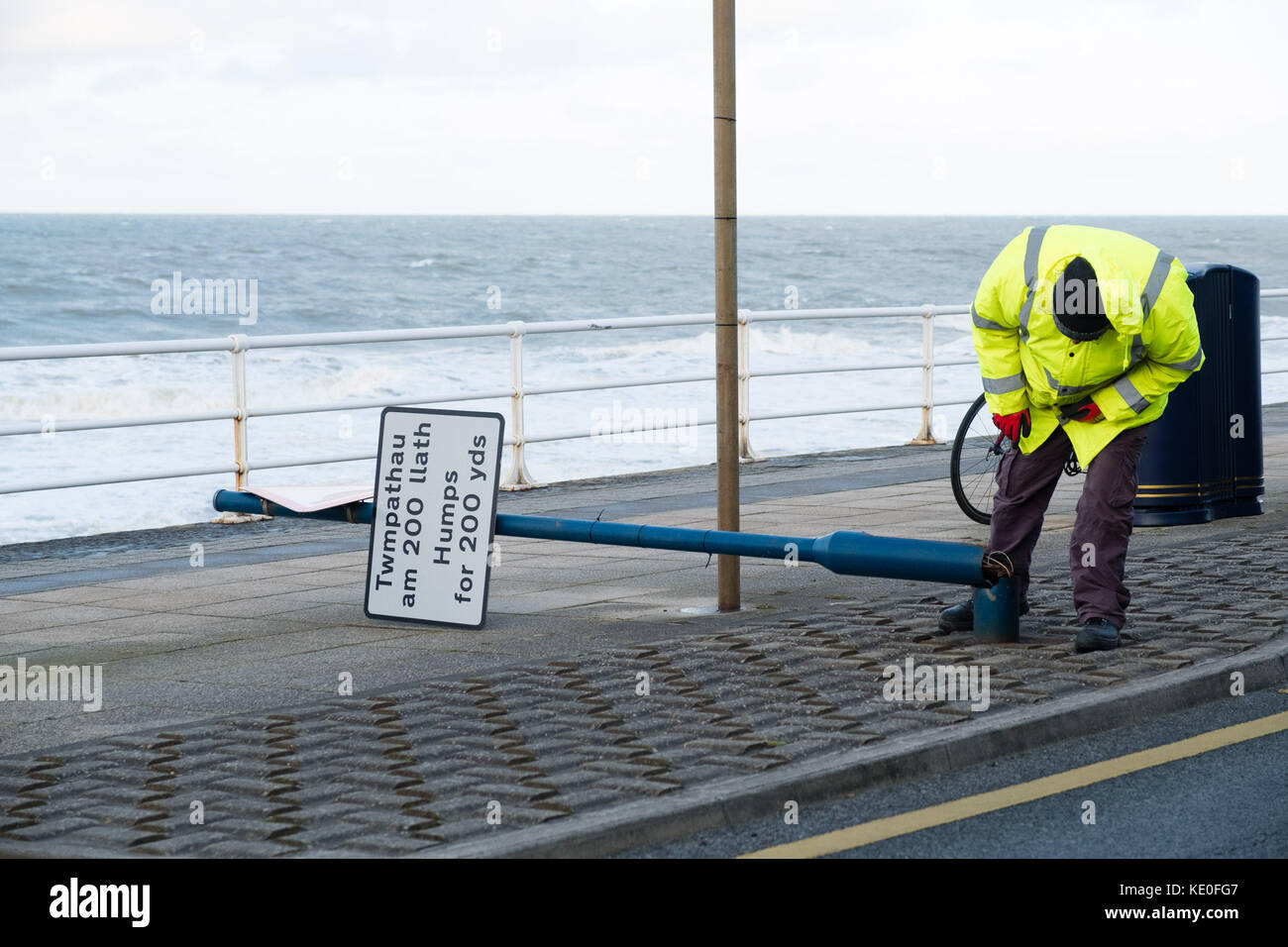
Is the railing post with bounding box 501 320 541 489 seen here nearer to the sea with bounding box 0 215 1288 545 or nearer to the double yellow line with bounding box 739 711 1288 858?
the sea with bounding box 0 215 1288 545

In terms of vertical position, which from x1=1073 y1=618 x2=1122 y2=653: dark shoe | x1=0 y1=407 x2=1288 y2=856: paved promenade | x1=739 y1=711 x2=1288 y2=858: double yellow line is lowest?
x1=739 y1=711 x2=1288 y2=858: double yellow line

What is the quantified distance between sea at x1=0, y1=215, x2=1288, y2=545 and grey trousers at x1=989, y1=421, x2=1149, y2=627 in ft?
18.5

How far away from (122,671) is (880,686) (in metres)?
2.80

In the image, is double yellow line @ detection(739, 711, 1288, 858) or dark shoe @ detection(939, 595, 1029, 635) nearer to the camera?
double yellow line @ detection(739, 711, 1288, 858)

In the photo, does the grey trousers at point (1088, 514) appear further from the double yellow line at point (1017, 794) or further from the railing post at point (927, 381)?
the railing post at point (927, 381)

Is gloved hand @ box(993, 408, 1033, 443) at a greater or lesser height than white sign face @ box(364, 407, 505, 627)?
greater

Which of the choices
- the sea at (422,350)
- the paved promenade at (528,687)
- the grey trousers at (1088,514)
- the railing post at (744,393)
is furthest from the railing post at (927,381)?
the grey trousers at (1088,514)

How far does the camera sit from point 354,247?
78250mm

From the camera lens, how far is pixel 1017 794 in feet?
16.7

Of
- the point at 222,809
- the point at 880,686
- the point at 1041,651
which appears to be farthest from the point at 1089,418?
the point at 222,809

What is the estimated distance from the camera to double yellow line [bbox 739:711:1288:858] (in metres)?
Answer: 4.64

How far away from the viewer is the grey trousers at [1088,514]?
6.84 meters

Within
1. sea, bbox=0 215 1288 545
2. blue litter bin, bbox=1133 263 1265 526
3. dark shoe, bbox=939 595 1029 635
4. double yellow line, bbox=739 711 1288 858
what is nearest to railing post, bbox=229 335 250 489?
sea, bbox=0 215 1288 545
